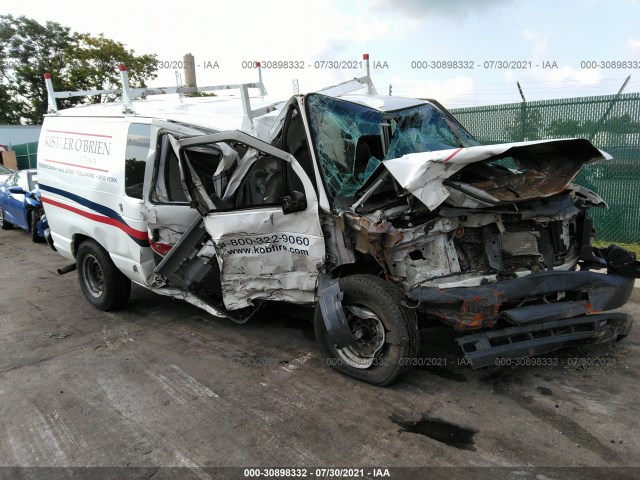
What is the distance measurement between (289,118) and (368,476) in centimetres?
279

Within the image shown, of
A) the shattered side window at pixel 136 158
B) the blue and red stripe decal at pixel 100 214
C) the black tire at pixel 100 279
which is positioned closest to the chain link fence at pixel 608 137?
the shattered side window at pixel 136 158

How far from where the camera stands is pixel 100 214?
17.3 feet

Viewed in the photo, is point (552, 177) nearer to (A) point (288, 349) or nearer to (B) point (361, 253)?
(B) point (361, 253)

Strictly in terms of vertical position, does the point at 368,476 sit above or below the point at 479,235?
below

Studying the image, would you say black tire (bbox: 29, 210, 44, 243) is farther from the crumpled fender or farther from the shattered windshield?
the crumpled fender

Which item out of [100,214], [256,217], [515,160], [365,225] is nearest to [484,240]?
[515,160]

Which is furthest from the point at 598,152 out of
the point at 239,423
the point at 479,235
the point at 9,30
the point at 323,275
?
the point at 9,30

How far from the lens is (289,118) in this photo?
4.09 m

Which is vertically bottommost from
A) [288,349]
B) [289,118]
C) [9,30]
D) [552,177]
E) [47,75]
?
[288,349]

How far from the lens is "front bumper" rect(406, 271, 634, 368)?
328cm

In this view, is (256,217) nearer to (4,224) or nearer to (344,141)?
(344,141)

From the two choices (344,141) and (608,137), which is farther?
(608,137)

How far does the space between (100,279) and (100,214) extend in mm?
1029

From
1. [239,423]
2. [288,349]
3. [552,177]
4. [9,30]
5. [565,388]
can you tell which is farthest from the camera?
[9,30]
